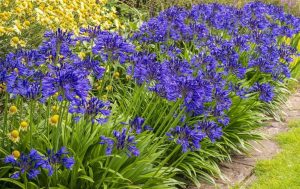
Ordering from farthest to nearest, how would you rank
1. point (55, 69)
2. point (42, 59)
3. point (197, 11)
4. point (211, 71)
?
point (197, 11) → point (211, 71) → point (42, 59) → point (55, 69)

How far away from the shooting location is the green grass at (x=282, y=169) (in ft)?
16.1

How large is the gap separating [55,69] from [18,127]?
2.94ft

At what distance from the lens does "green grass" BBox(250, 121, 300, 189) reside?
16.1 ft

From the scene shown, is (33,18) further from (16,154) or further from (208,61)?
(16,154)

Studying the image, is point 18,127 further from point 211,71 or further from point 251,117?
point 251,117

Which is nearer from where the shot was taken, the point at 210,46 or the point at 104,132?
the point at 104,132

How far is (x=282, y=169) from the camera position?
17.2 feet

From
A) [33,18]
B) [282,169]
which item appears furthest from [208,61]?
[33,18]

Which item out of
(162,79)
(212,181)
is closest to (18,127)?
(162,79)

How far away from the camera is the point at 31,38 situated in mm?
5195

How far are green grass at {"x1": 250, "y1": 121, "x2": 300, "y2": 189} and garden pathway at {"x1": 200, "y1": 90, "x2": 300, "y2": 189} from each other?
9cm

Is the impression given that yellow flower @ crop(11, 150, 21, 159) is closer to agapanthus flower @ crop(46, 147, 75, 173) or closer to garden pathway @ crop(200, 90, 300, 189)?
agapanthus flower @ crop(46, 147, 75, 173)

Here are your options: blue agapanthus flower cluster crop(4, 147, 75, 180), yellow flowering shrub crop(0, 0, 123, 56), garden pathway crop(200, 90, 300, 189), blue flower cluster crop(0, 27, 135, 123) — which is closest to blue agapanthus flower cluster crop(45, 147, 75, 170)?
blue agapanthus flower cluster crop(4, 147, 75, 180)

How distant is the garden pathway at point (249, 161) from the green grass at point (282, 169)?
93mm
